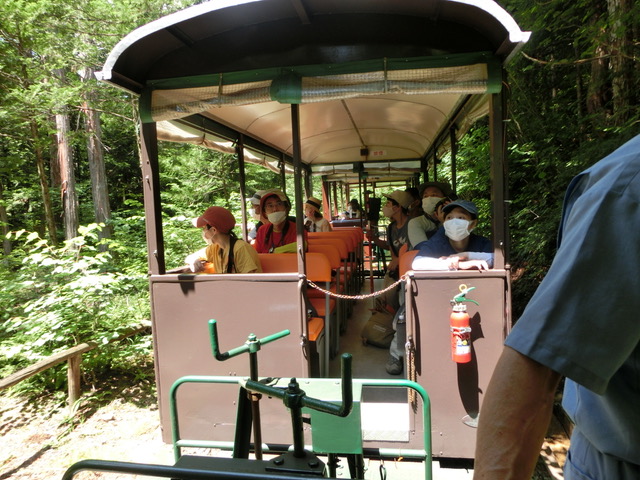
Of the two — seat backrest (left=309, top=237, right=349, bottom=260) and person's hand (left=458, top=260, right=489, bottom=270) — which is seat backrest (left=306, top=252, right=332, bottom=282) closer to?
seat backrest (left=309, top=237, right=349, bottom=260)

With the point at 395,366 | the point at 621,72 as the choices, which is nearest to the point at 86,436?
the point at 395,366

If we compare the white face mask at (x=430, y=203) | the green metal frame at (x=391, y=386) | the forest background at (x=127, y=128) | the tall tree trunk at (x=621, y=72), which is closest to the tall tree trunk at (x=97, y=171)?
the forest background at (x=127, y=128)

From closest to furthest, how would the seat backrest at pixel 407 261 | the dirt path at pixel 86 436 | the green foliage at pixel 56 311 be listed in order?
the dirt path at pixel 86 436 < the seat backrest at pixel 407 261 < the green foliage at pixel 56 311

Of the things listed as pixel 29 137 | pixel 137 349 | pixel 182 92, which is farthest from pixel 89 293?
pixel 29 137

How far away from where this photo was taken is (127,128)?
1259 centimetres

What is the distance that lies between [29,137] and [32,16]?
4.11 metres

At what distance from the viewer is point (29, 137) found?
1116cm

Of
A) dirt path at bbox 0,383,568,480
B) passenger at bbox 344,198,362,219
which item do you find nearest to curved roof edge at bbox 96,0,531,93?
dirt path at bbox 0,383,568,480

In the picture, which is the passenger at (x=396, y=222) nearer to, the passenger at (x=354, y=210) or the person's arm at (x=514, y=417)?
the person's arm at (x=514, y=417)

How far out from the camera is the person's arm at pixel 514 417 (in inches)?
31.2

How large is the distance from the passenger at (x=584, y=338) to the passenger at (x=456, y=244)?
259 cm

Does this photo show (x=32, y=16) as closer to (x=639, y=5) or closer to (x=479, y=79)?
(x=479, y=79)

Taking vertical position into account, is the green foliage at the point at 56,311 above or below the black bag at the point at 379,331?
above

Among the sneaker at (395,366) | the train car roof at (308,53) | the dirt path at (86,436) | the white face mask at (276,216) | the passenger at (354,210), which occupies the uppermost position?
the train car roof at (308,53)
